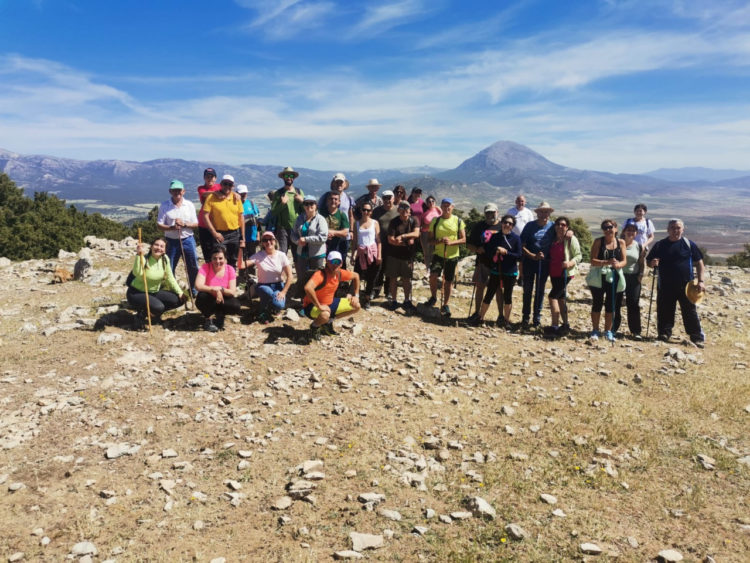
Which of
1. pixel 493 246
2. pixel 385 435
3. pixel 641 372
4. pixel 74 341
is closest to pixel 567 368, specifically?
pixel 641 372

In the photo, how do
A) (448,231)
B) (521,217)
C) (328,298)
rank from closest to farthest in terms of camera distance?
(328,298) → (448,231) → (521,217)

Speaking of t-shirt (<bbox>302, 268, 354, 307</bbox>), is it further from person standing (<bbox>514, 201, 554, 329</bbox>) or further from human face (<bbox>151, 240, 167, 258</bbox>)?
person standing (<bbox>514, 201, 554, 329</bbox>)

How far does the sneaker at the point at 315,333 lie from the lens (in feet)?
29.0

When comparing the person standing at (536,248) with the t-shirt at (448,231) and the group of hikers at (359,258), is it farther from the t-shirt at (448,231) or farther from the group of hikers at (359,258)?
the t-shirt at (448,231)

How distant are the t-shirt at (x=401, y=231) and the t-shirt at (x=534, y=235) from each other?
2.75 meters

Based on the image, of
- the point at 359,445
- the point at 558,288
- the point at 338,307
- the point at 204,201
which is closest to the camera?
the point at 359,445

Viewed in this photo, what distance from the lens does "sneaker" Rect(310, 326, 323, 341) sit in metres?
8.83

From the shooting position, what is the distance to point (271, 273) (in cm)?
904

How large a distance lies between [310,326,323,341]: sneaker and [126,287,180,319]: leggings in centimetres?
295

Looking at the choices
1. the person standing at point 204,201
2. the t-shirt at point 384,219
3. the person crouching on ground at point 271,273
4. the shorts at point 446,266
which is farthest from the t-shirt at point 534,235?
the person standing at point 204,201

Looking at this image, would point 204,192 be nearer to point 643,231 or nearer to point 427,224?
point 427,224

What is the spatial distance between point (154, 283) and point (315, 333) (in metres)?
3.52

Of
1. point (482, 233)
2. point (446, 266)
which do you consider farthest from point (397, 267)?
point (482, 233)

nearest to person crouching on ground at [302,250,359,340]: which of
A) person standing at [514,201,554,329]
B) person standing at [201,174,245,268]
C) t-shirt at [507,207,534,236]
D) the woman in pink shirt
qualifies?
person standing at [201,174,245,268]
